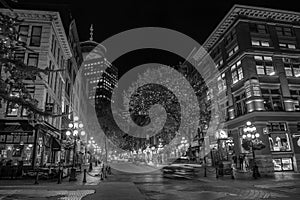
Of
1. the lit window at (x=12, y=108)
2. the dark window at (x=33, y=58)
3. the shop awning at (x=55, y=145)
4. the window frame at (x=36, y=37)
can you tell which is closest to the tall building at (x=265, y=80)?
the shop awning at (x=55, y=145)

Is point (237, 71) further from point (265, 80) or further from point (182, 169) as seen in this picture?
point (182, 169)

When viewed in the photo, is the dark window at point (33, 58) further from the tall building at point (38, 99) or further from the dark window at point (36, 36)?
the dark window at point (36, 36)

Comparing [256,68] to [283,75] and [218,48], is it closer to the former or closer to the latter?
[283,75]

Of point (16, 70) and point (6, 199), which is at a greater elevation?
point (16, 70)

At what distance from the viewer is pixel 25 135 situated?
2514 centimetres

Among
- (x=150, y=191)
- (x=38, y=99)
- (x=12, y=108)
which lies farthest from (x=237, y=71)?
(x=12, y=108)

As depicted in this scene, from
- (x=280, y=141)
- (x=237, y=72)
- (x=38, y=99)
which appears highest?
(x=237, y=72)

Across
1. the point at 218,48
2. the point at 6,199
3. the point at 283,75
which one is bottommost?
the point at 6,199

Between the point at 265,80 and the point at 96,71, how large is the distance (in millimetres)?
162270

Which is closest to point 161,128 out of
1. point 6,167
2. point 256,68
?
point 256,68

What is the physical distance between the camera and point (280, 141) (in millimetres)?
32344

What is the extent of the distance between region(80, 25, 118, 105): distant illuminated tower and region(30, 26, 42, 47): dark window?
118m

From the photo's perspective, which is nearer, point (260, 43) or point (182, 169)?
point (182, 169)

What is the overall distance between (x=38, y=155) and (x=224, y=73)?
30236mm
